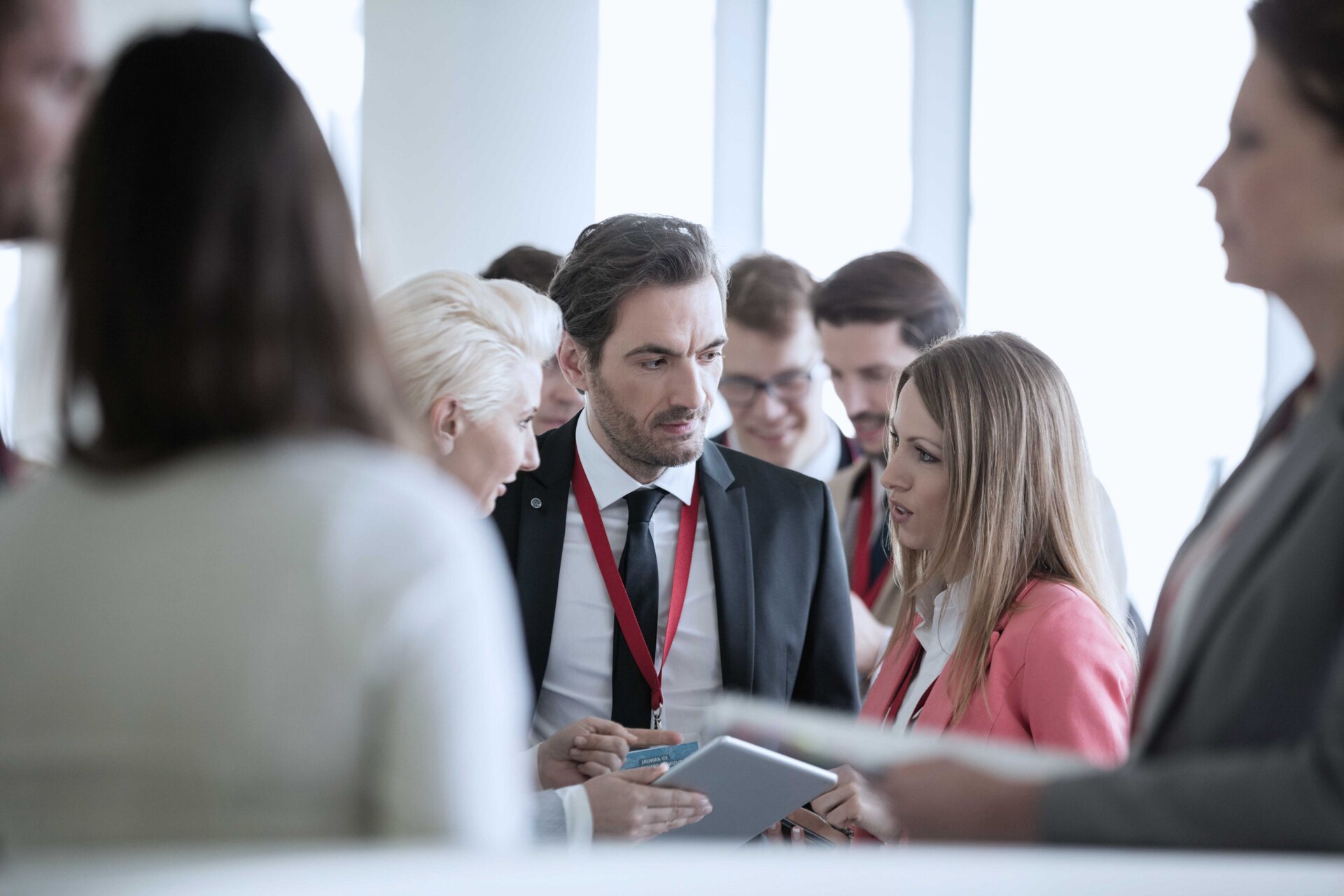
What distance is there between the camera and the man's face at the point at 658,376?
288 cm

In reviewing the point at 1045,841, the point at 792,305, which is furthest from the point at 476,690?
the point at 792,305

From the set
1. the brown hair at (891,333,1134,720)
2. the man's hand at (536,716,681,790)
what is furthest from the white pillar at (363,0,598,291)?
the man's hand at (536,716,681,790)

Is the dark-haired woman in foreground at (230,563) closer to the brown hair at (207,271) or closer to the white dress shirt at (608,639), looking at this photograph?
the brown hair at (207,271)

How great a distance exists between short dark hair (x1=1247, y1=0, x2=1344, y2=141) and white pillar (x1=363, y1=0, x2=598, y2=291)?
6055 millimetres

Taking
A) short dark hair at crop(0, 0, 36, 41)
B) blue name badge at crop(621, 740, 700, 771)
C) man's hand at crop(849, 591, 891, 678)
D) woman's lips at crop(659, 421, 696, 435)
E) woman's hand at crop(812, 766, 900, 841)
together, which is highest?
short dark hair at crop(0, 0, 36, 41)

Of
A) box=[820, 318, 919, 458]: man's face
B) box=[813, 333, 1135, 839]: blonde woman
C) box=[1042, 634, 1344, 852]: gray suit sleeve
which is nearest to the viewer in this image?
box=[1042, 634, 1344, 852]: gray suit sleeve

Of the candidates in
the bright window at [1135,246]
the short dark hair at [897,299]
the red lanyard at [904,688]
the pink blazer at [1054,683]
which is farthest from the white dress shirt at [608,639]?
the bright window at [1135,246]

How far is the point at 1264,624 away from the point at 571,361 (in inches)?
88.0

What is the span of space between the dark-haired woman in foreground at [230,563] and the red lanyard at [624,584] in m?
1.59

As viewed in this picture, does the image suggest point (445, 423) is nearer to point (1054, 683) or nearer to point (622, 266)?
point (622, 266)

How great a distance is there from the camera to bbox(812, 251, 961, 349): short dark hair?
4.03 m

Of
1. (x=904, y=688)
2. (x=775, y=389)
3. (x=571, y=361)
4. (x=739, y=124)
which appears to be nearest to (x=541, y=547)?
(x=571, y=361)

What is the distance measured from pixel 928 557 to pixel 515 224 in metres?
4.90

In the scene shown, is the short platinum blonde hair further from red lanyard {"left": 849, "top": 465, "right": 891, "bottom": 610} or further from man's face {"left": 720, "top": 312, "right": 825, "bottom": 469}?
man's face {"left": 720, "top": 312, "right": 825, "bottom": 469}
